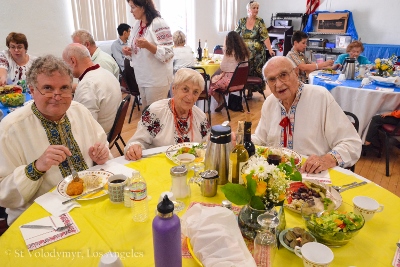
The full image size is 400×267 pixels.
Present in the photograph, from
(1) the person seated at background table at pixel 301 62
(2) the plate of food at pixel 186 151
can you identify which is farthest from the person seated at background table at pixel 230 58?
(2) the plate of food at pixel 186 151

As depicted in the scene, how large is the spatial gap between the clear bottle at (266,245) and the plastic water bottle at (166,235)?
0.24m

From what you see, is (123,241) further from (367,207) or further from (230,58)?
(230,58)

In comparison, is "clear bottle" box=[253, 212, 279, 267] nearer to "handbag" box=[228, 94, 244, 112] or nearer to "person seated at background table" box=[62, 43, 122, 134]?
"person seated at background table" box=[62, 43, 122, 134]

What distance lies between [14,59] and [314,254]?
3.74 metres

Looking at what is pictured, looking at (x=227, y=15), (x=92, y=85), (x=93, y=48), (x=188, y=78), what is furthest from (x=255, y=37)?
(x=188, y=78)

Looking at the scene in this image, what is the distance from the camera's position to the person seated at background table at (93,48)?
3260mm

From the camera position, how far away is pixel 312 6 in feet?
28.1

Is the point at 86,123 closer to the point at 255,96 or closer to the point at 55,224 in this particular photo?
the point at 55,224

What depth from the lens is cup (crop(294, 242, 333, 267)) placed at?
86 centimetres

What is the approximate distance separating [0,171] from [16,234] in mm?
442

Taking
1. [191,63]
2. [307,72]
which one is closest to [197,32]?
[191,63]

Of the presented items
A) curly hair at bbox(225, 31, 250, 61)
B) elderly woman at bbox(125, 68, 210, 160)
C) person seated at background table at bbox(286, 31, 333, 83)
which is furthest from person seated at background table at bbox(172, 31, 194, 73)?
elderly woman at bbox(125, 68, 210, 160)

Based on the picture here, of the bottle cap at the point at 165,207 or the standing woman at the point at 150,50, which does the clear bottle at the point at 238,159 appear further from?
the standing woman at the point at 150,50

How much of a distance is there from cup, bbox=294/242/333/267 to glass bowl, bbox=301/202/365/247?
0.22ft
